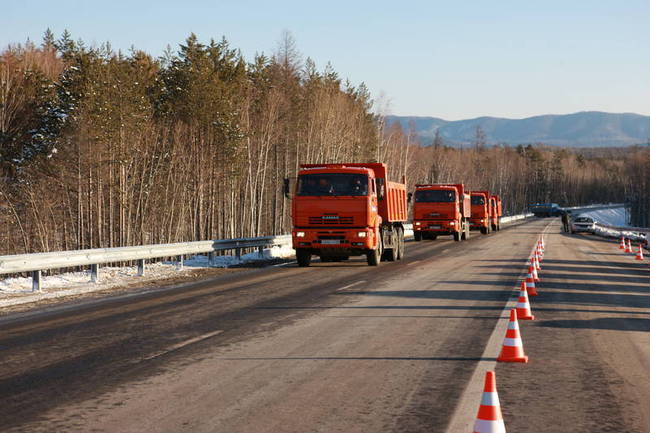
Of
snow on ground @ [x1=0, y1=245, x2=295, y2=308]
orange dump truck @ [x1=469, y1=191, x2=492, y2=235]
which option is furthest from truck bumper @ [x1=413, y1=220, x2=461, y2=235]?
snow on ground @ [x1=0, y1=245, x2=295, y2=308]

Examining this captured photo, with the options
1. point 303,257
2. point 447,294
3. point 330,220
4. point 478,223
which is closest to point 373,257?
point 330,220

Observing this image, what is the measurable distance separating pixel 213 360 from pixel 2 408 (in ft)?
8.42

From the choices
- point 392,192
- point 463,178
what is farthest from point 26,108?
point 463,178

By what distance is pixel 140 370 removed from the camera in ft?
26.0

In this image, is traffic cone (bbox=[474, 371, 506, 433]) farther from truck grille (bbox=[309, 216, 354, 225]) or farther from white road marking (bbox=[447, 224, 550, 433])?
truck grille (bbox=[309, 216, 354, 225])

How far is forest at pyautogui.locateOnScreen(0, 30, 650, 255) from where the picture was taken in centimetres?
3847

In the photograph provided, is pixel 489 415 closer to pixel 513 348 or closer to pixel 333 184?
pixel 513 348

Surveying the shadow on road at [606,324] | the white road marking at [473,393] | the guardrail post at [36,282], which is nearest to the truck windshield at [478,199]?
the guardrail post at [36,282]

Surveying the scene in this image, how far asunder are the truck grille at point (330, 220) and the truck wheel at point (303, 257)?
1174 mm

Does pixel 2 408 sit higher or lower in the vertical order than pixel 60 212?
lower

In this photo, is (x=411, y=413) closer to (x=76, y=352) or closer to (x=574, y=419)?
(x=574, y=419)

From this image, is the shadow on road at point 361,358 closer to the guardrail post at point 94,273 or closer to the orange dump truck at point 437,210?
the guardrail post at point 94,273

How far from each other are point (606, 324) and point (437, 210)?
2998 centimetres

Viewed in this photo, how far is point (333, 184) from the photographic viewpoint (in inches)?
914
